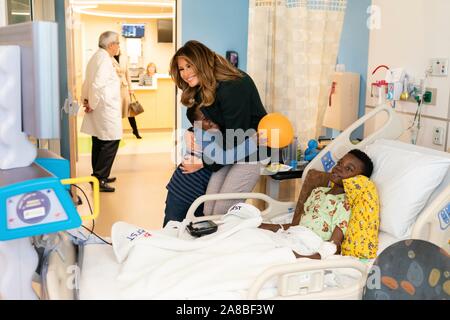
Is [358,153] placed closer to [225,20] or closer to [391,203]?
[391,203]

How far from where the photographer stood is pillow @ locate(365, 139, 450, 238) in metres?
2.22

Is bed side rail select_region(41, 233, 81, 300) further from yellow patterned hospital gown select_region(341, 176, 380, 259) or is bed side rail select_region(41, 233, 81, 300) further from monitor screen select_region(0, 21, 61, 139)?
yellow patterned hospital gown select_region(341, 176, 380, 259)

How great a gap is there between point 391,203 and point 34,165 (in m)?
1.48

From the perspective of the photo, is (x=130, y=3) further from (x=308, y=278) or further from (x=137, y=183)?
(x=308, y=278)

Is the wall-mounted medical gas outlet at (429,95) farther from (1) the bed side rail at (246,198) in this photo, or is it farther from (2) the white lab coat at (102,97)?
(2) the white lab coat at (102,97)

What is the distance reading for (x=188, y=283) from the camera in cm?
175

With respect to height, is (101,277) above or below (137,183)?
above

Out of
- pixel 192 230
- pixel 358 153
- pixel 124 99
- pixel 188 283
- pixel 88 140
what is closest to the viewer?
pixel 188 283

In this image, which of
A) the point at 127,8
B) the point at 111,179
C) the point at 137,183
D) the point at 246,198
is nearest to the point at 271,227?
the point at 246,198

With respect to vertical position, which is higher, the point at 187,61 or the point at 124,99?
the point at 187,61

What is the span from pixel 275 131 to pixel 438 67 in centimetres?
91

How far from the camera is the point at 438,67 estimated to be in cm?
269
